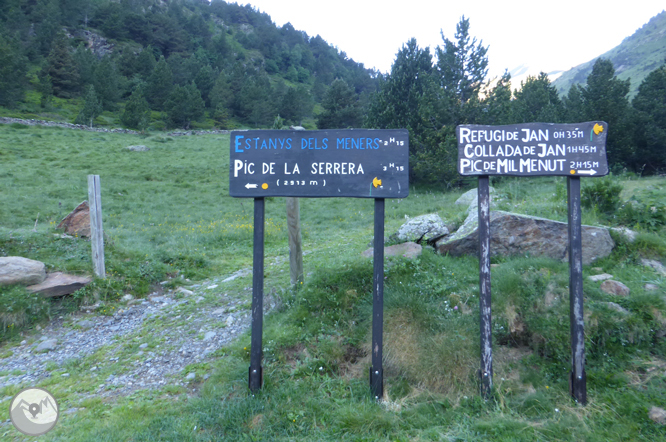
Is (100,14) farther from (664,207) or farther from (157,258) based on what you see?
(664,207)

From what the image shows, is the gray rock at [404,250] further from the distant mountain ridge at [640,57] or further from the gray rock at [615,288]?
the distant mountain ridge at [640,57]

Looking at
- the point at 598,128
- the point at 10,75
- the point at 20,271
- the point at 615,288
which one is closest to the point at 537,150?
the point at 598,128

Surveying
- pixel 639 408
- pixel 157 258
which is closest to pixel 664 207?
pixel 639 408

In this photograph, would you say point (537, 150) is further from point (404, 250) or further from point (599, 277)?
point (404, 250)

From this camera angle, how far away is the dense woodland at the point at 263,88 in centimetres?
1977

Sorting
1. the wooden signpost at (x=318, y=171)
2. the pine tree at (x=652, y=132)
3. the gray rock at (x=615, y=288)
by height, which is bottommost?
the gray rock at (x=615, y=288)

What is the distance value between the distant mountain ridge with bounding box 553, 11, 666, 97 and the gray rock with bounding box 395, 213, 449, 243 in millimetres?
91107

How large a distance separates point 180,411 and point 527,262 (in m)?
4.73

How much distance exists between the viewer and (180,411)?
11.9 ft

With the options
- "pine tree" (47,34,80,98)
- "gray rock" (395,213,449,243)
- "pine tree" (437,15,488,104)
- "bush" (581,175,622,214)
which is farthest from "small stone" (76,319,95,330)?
"pine tree" (47,34,80,98)

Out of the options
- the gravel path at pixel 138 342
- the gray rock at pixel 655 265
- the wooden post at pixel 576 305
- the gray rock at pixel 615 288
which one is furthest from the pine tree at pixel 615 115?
the gravel path at pixel 138 342

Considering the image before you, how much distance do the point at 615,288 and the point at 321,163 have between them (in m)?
3.90

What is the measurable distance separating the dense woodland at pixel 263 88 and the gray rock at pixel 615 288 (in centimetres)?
688

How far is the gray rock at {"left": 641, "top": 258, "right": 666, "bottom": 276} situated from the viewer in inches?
204
